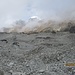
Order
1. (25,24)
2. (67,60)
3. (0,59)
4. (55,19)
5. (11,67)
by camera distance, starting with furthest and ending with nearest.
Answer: (25,24) < (55,19) < (0,59) < (67,60) < (11,67)

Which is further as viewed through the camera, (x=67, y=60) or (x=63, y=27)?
(x=63, y=27)

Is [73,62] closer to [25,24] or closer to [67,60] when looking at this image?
[67,60]

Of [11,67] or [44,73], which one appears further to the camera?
[11,67]

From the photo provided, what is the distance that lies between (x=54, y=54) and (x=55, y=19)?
22515 millimetres

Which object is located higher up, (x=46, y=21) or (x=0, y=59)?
(x=46, y=21)

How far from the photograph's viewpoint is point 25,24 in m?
46.4

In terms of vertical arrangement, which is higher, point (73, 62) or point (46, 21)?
point (46, 21)

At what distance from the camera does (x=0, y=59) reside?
19.2m

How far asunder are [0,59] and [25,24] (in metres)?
27.6

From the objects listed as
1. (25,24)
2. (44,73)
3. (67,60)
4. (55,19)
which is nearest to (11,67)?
(44,73)

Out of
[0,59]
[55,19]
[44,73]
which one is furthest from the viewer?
[55,19]

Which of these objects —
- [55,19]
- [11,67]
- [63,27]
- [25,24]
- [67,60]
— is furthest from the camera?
[25,24]

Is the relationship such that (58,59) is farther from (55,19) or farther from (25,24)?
(25,24)

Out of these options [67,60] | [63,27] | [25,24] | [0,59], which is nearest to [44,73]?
[67,60]
